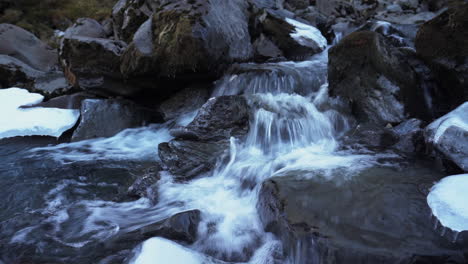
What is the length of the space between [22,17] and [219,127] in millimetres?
13511

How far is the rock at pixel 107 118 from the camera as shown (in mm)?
6614

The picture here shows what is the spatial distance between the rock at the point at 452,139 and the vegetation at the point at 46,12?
13428 mm

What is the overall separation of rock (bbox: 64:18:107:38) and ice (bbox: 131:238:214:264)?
22.5 feet

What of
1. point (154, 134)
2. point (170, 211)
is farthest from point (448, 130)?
point (154, 134)

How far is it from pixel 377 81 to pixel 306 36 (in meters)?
3.31

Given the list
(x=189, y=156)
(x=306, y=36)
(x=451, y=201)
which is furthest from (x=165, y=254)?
(x=306, y=36)

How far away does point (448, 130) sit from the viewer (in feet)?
12.0

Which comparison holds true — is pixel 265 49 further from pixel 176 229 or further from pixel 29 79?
pixel 29 79

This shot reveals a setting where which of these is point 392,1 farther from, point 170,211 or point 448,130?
point 170,211

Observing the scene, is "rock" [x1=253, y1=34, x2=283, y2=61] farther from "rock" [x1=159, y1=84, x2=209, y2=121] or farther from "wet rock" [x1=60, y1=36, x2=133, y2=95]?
"wet rock" [x1=60, y1=36, x2=133, y2=95]

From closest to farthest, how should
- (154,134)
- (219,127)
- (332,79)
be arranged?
(219,127) < (332,79) < (154,134)

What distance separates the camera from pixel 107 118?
679 centimetres

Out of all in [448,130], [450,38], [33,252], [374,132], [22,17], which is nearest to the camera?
[33,252]

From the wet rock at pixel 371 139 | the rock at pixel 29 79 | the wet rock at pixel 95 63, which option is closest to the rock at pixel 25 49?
the rock at pixel 29 79
